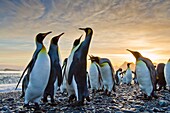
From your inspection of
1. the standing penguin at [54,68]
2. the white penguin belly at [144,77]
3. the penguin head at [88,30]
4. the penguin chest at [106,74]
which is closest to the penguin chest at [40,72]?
the standing penguin at [54,68]

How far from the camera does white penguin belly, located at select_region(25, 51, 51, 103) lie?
217 inches

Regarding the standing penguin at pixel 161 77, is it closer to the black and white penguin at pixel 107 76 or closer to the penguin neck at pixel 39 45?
the black and white penguin at pixel 107 76

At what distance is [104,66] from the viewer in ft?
30.4

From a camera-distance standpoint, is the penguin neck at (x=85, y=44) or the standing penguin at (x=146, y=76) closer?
the penguin neck at (x=85, y=44)

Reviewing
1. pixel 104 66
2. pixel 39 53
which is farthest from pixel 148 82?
pixel 39 53

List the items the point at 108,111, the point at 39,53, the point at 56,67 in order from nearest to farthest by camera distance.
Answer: the point at 108,111 → the point at 39,53 → the point at 56,67

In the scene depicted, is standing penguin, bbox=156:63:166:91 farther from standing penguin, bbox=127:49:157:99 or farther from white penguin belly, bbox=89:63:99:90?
standing penguin, bbox=127:49:157:99

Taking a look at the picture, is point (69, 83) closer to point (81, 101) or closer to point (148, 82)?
point (81, 101)

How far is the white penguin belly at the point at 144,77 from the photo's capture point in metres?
7.64

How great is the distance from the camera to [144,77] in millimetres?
7680

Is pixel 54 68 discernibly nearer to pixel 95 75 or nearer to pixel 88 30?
pixel 88 30

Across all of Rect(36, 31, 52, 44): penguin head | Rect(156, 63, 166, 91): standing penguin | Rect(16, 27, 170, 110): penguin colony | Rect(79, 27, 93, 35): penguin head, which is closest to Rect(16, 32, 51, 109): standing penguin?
Rect(16, 27, 170, 110): penguin colony

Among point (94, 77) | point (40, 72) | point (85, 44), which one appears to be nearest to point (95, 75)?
point (94, 77)

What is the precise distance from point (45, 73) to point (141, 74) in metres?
3.56
